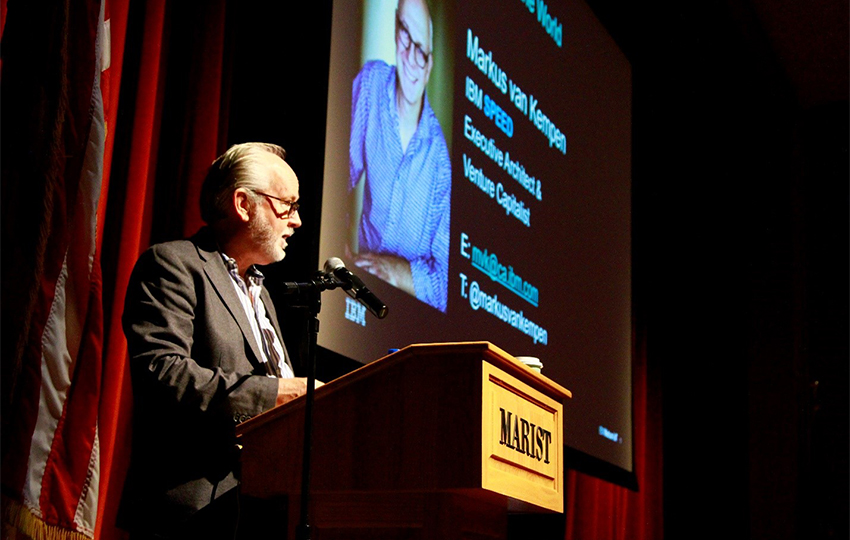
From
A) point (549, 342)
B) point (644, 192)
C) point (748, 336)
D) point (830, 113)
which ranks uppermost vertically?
point (830, 113)

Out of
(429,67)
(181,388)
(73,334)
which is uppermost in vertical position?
(429,67)

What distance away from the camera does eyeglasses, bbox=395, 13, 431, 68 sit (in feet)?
11.2

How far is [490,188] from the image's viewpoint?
392 cm

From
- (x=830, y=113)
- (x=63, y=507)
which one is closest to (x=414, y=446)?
(x=63, y=507)

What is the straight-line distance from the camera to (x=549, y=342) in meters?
4.32

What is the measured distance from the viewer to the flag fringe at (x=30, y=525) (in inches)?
89.7

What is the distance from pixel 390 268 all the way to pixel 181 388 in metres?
1.28

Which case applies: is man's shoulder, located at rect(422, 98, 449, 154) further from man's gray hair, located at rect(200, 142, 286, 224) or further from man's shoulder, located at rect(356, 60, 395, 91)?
man's gray hair, located at rect(200, 142, 286, 224)

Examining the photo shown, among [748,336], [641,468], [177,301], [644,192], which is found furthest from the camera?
[748,336]

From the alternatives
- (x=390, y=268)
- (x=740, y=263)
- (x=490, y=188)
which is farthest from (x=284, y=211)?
(x=740, y=263)

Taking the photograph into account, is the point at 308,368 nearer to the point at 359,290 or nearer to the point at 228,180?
the point at 359,290

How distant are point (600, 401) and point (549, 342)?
0.64 meters

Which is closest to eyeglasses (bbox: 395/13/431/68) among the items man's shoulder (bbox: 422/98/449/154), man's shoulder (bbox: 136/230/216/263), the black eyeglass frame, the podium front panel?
the black eyeglass frame

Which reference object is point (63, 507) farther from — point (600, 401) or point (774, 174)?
point (774, 174)
